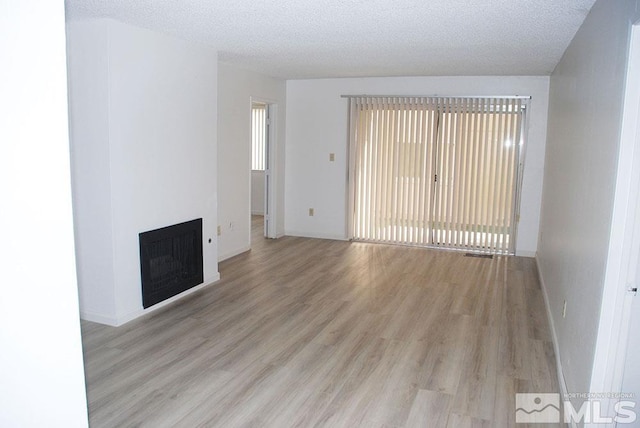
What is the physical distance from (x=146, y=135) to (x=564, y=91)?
3754 millimetres

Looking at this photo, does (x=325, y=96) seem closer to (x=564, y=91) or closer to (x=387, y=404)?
(x=564, y=91)

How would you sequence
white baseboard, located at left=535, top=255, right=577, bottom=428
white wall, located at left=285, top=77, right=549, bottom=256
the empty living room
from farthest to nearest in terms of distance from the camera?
1. white wall, located at left=285, top=77, right=549, bottom=256
2. white baseboard, located at left=535, top=255, right=577, bottom=428
3. the empty living room

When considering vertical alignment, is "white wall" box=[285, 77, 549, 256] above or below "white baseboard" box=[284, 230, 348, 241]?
above

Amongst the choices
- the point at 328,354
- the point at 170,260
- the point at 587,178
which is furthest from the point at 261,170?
the point at 587,178

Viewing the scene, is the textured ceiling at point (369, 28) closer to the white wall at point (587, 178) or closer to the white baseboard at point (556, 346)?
the white wall at point (587, 178)

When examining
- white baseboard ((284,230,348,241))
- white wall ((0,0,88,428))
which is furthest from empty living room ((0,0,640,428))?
white baseboard ((284,230,348,241))

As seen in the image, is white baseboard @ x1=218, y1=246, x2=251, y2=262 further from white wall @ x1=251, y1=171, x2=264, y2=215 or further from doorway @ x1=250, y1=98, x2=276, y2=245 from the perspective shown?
white wall @ x1=251, y1=171, x2=264, y2=215

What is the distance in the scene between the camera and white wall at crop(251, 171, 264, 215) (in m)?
10.00

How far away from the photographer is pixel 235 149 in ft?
20.5

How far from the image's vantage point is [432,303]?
474cm

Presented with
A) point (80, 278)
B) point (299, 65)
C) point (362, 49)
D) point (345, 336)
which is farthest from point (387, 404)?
point (299, 65)

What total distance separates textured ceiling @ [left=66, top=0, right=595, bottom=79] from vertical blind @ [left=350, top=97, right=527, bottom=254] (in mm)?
1057

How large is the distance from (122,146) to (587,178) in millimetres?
Result: 3269

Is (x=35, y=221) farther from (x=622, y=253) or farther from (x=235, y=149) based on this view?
(x=235, y=149)
